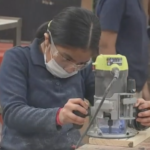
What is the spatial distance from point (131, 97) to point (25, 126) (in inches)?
14.5

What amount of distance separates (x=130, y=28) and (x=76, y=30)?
0.91 meters

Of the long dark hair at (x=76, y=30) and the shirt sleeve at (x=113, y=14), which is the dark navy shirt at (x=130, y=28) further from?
the long dark hair at (x=76, y=30)

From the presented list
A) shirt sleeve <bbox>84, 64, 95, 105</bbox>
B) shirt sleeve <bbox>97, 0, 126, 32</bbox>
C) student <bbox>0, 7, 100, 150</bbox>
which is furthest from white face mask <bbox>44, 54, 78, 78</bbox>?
shirt sleeve <bbox>97, 0, 126, 32</bbox>

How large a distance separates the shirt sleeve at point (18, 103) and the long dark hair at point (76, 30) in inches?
6.8

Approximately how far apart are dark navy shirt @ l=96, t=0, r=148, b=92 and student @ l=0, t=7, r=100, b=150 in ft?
2.18

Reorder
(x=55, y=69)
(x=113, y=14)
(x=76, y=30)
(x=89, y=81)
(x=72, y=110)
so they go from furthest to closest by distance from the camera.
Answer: (x=113, y=14)
(x=89, y=81)
(x=55, y=69)
(x=76, y=30)
(x=72, y=110)

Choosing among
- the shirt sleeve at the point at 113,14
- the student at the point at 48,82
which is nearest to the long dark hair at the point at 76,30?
the student at the point at 48,82

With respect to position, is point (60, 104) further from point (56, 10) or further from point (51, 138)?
point (56, 10)

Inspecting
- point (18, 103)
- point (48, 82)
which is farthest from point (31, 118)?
point (48, 82)

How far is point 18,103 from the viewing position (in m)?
1.72

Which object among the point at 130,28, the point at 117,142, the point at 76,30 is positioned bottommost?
the point at 117,142

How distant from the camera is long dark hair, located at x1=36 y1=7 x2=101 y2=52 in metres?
1.70

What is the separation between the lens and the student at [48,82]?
1.69m

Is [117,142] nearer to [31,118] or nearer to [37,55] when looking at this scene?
[31,118]
